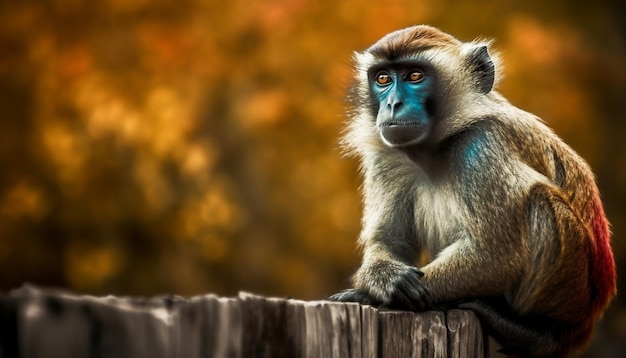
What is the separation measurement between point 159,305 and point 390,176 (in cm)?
384

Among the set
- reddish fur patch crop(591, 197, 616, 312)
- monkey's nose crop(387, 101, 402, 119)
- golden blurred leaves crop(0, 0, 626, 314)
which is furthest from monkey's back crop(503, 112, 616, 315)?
golden blurred leaves crop(0, 0, 626, 314)

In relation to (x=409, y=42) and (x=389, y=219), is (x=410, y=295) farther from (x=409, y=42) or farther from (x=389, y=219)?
(x=409, y=42)

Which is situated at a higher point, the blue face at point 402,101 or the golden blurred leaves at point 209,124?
the golden blurred leaves at point 209,124

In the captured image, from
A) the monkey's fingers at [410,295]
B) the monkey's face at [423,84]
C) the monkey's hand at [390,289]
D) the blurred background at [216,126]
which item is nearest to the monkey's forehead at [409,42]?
the monkey's face at [423,84]

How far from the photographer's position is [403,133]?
6.01 m

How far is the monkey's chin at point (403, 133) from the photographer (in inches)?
236

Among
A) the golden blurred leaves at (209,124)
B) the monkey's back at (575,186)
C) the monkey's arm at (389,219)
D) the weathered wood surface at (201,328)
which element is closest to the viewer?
the weathered wood surface at (201,328)

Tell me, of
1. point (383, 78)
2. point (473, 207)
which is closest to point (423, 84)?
point (383, 78)

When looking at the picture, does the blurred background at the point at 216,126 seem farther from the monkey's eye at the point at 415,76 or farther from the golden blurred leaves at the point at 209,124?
the monkey's eye at the point at 415,76

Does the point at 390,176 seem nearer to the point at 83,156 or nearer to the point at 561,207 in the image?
the point at 561,207

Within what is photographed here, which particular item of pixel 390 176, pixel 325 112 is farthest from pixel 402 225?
pixel 325 112

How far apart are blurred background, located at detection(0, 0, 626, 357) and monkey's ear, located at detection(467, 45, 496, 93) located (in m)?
8.88

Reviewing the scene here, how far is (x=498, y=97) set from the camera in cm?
659

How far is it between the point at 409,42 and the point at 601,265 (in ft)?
6.61
